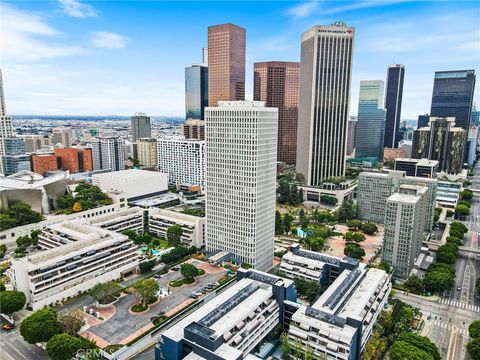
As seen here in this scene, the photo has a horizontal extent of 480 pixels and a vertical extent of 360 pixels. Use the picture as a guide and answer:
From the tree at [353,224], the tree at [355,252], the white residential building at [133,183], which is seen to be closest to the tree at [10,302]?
the white residential building at [133,183]

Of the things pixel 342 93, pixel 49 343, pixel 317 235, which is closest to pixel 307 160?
pixel 342 93

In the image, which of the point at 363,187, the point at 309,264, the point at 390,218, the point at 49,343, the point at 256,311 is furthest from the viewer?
the point at 363,187

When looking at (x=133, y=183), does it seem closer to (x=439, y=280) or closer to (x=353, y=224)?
(x=353, y=224)

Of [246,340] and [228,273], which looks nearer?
[246,340]

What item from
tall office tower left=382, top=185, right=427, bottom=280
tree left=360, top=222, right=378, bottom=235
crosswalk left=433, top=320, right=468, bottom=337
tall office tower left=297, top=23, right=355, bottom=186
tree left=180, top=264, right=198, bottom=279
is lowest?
crosswalk left=433, top=320, right=468, bottom=337

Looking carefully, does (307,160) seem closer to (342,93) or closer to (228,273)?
(342,93)

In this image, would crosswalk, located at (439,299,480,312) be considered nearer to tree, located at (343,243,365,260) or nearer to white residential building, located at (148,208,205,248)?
tree, located at (343,243,365,260)

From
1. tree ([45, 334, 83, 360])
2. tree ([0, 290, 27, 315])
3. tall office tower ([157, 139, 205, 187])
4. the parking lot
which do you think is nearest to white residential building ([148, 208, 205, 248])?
the parking lot
